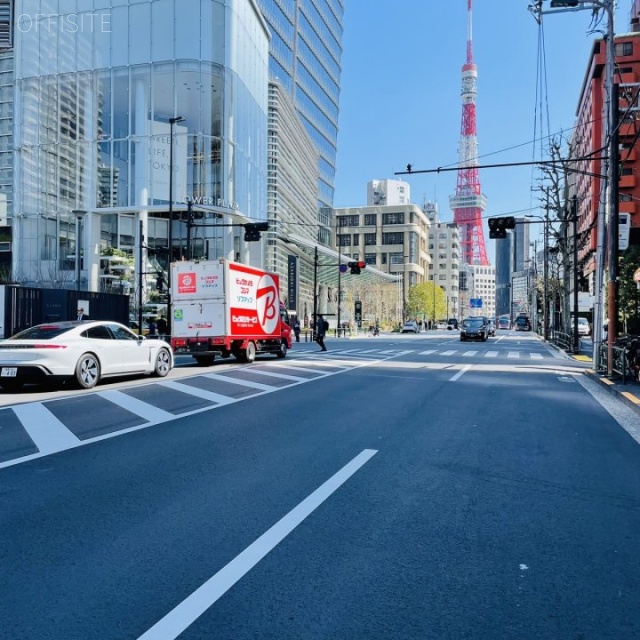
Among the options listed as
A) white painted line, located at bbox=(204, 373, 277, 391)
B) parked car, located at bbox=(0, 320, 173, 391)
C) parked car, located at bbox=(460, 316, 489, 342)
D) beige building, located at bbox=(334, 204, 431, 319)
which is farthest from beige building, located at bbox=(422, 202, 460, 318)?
parked car, located at bbox=(0, 320, 173, 391)

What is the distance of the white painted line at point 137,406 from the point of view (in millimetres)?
9539

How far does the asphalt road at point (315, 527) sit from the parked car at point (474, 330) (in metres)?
35.6

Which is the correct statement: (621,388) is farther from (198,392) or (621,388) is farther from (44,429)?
(44,429)

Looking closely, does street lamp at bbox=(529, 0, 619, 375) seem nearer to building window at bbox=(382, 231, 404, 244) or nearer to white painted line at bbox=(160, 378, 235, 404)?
white painted line at bbox=(160, 378, 235, 404)

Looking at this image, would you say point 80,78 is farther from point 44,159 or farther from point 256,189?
point 256,189

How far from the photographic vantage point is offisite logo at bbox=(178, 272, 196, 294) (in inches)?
822

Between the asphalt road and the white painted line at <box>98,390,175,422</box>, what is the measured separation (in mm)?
141

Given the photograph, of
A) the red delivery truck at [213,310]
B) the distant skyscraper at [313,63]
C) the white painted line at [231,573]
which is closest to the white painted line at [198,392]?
the red delivery truck at [213,310]

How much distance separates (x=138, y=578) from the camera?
3.70 m

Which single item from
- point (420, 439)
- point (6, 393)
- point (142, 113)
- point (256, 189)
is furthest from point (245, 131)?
point (420, 439)

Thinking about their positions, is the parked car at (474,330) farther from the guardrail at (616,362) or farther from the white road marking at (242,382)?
the white road marking at (242,382)

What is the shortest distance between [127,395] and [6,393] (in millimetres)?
2627

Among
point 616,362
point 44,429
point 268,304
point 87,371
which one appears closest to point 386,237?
point 268,304

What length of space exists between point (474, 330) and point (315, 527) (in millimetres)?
41843
